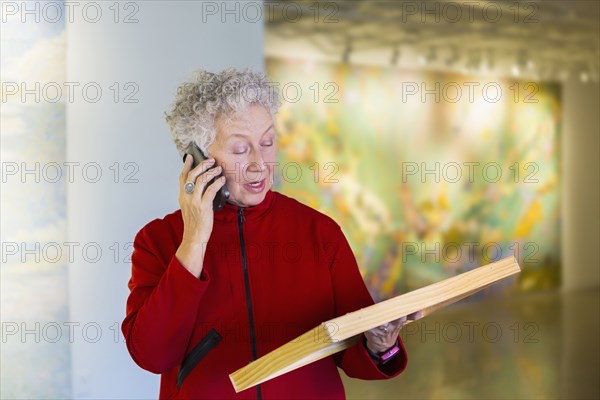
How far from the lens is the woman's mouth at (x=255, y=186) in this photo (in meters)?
1.48

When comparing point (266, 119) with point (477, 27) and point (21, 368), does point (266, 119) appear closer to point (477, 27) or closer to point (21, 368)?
point (21, 368)

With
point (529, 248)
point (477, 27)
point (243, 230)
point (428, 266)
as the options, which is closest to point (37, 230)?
point (243, 230)

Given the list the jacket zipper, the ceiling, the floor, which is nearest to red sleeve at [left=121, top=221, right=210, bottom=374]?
the jacket zipper

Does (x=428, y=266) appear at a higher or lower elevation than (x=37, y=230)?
lower

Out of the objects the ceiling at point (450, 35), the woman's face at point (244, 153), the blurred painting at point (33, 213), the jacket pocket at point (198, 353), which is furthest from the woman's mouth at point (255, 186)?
the ceiling at point (450, 35)

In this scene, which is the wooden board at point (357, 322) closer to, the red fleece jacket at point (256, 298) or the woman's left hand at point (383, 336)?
the woman's left hand at point (383, 336)

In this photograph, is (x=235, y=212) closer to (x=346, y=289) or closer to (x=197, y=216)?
(x=197, y=216)

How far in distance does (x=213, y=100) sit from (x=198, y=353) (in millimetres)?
497

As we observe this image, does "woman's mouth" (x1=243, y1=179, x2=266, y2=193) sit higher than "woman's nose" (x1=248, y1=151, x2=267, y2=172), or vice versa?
"woman's nose" (x1=248, y1=151, x2=267, y2=172)

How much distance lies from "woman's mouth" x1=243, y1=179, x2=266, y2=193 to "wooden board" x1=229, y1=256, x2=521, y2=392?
1.25ft

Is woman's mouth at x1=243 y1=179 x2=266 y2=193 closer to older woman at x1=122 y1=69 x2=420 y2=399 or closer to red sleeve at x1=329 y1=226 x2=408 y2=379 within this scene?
older woman at x1=122 y1=69 x2=420 y2=399

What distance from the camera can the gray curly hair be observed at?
1.47 meters

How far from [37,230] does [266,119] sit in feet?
4.27

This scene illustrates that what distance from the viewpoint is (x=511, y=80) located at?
23.1 ft
